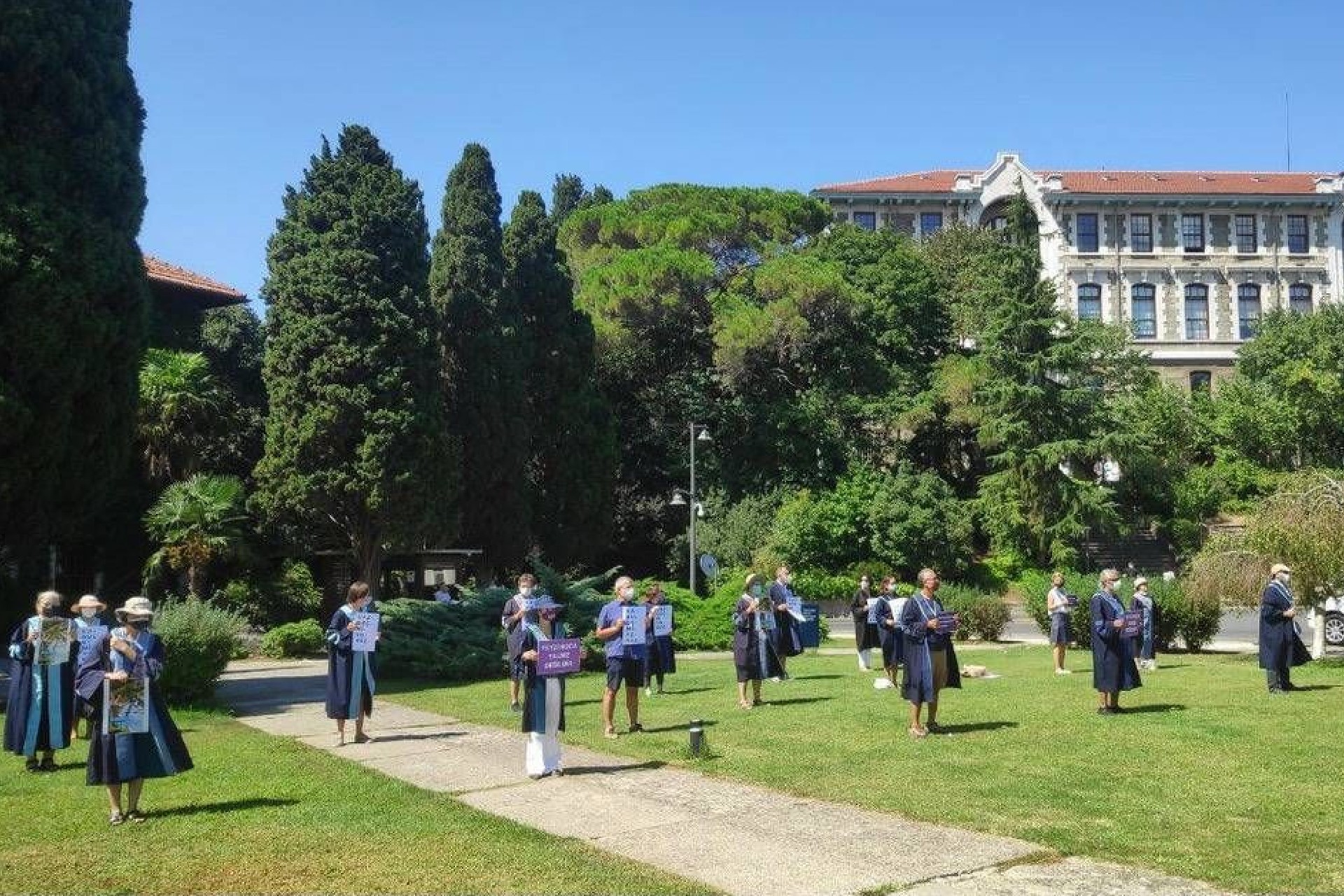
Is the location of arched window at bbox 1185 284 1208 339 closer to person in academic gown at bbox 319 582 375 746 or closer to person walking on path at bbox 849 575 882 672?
person walking on path at bbox 849 575 882 672

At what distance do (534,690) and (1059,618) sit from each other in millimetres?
11634

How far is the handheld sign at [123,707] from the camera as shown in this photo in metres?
8.94

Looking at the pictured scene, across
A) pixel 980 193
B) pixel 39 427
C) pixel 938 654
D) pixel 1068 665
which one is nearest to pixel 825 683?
pixel 1068 665

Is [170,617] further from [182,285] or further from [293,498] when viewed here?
[182,285]

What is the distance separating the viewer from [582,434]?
4188 cm

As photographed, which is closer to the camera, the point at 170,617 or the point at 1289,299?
the point at 170,617

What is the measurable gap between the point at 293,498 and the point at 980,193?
52216 mm

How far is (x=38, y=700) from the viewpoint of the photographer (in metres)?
12.0

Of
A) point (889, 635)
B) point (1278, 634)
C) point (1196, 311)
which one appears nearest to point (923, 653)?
point (889, 635)

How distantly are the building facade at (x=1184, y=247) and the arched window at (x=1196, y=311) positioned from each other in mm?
41

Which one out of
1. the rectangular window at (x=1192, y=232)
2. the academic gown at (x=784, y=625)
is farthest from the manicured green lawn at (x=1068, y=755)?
the rectangular window at (x=1192, y=232)

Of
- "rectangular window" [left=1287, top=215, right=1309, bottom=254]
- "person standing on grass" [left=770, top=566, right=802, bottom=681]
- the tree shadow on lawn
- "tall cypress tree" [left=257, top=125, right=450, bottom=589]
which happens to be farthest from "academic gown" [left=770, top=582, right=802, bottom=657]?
"rectangular window" [left=1287, top=215, right=1309, bottom=254]

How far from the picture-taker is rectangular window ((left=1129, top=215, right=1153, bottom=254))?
228 feet

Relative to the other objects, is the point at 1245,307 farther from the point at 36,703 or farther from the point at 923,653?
the point at 36,703
